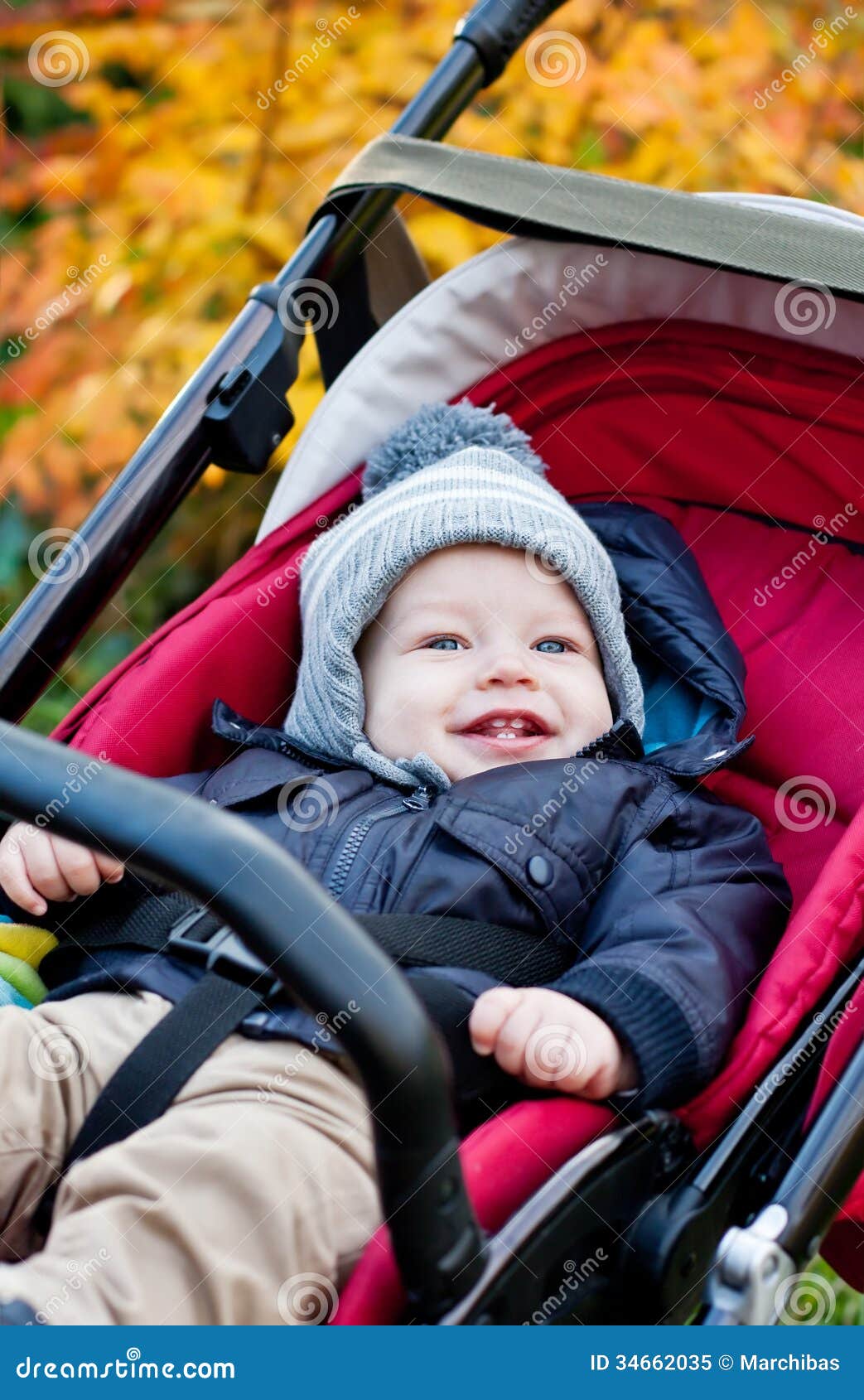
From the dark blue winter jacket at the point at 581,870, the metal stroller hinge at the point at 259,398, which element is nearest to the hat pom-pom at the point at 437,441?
the metal stroller hinge at the point at 259,398

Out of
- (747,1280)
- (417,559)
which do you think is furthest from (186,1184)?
(417,559)

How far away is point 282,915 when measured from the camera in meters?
0.87

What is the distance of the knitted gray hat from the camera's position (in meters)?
1.74

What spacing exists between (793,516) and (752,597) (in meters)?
0.12

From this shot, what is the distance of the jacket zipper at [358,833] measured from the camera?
1493 mm

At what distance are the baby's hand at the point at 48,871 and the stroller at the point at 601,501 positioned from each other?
6.9 inches

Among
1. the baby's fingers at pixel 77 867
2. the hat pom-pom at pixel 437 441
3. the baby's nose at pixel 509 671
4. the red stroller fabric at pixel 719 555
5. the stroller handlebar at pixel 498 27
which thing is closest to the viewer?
the baby's fingers at pixel 77 867

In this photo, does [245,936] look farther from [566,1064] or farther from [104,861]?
[104,861]

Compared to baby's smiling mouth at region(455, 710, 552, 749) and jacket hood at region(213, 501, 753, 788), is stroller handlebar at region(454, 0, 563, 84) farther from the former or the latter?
baby's smiling mouth at region(455, 710, 552, 749)

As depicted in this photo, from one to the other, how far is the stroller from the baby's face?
208mm

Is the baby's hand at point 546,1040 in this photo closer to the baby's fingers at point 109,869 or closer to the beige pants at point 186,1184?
the beige pants at point 186,1184

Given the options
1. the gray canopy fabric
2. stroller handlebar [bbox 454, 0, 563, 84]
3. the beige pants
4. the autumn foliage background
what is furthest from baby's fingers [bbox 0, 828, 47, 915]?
the autumn foliage background

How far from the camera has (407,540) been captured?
5.75 ft
